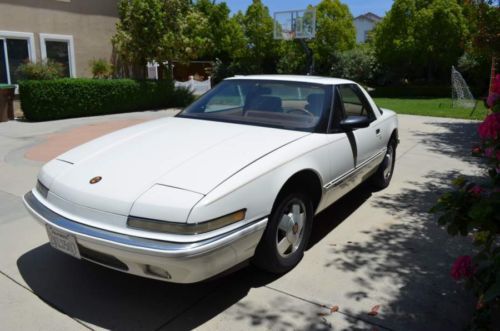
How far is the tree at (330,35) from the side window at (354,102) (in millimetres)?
23872

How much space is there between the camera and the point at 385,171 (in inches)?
232

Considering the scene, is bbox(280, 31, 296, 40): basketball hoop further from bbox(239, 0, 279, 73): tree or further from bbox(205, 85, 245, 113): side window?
bbox(205, 85, 245, 113): side window

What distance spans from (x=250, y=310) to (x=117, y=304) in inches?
36.9

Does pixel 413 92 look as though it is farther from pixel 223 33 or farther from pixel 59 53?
pixel 59 53

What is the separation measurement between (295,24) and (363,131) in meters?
25.2

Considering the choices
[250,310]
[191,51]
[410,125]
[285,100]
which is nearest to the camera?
[250,310]

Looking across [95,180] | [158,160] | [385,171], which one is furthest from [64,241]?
[385,171]

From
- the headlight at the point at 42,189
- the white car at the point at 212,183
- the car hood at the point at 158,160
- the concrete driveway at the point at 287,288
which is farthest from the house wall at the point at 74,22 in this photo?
the headlight at the point at 42,189

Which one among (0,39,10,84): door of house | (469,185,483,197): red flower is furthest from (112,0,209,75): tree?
(469,185,483,197): red flower

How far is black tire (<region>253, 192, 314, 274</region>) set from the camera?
3.19 m

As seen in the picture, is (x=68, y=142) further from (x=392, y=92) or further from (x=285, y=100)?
(x=392, y=92)

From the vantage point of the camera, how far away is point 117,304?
3076 mm

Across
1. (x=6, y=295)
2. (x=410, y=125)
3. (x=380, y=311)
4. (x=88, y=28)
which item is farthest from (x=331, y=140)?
(x=88, y=28)

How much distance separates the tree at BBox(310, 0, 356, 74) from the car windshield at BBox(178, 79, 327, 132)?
971 inches
